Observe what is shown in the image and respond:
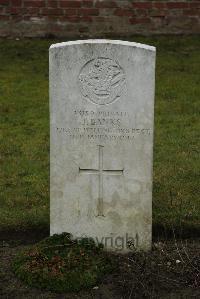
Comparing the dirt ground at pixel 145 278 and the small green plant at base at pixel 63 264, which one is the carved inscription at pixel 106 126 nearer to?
the small green plant at base at pixel 63 264

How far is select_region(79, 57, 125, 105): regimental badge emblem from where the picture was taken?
4.88m

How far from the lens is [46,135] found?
27.3ft

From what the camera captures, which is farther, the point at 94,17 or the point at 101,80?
the point at 94,17

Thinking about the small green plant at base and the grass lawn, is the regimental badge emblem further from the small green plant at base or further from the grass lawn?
the grass lawn

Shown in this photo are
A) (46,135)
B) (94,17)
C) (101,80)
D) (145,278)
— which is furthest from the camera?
(94,17)

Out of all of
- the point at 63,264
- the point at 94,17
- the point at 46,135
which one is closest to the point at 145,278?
the point at 63,264

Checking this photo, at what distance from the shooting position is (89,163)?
5.02 meters

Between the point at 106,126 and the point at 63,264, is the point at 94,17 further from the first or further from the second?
the point at 63,264

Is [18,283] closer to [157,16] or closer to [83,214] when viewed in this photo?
[83,214]

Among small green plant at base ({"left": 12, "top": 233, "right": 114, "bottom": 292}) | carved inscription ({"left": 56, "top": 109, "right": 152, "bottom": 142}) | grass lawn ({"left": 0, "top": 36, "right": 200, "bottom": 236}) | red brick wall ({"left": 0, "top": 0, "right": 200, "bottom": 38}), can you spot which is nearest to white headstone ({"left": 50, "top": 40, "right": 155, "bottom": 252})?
carved inscription ({"left": 56, "top": 109, "right": 152, "bottom": 142})

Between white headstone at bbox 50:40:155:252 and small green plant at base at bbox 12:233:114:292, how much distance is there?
11 centimetres

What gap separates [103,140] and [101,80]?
0.44 meters

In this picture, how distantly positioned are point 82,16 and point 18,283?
8954mm

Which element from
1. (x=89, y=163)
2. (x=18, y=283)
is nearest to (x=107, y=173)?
(x=89, y=163)
